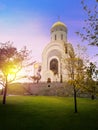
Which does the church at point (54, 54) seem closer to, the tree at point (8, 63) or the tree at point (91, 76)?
the tree at point (8, 63)

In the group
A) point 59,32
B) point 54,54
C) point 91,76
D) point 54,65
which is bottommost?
point 91,76

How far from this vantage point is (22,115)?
15.6 meters

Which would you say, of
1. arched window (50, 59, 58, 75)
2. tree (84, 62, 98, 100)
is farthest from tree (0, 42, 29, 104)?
arched window (50, 59, 58, 75)

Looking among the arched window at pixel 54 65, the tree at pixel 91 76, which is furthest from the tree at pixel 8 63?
the arched window at pixel 54 65

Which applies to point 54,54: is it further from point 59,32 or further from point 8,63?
point 8,63

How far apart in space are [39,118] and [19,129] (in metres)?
3.05

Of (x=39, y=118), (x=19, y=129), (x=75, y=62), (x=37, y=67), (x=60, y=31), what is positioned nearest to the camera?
(x=19, y=129)

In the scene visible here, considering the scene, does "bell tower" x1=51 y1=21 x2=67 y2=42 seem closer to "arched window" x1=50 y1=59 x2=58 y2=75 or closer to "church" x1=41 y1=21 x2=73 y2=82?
"church" x1=41 y1=21 x2=73 y2=82

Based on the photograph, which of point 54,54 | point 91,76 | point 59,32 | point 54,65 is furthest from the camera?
point 59,32

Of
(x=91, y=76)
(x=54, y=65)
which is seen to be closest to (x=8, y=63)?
(x=91, y=76)

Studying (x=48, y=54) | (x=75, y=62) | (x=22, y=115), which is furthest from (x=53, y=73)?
(x=22, y=115)

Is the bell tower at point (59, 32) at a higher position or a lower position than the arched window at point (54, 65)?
higher

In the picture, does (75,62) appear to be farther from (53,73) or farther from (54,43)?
(54,43)

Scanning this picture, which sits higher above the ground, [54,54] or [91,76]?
[54,54]
